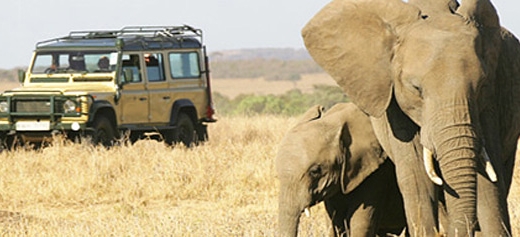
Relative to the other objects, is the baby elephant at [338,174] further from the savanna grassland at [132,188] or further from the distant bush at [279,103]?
the distant bush at [279,103]

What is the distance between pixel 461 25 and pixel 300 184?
180cm

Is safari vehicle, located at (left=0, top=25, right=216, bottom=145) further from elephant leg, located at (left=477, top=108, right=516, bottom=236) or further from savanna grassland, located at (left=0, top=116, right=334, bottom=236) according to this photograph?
elephant leg, located at (left=477, top=108, right=516, bottom=236)

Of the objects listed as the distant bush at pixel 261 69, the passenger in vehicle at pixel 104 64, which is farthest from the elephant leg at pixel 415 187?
the distant bush at pixel 261 69

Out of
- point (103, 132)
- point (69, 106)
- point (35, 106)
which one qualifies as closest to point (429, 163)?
point (69, 106)

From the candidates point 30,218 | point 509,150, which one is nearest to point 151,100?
point 30,218

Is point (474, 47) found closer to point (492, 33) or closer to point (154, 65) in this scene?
point (492, 33)

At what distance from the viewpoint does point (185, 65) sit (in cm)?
2402

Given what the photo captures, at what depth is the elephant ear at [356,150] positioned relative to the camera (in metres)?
9.76

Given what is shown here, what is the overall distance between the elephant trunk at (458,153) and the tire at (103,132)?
1305 centimetres

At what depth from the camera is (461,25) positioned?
8406mm

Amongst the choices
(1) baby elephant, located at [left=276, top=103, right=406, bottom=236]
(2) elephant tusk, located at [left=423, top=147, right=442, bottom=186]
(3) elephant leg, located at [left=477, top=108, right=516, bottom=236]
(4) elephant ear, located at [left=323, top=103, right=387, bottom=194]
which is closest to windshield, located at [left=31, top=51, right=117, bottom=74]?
(1) baby elephant, located at [left=276, top=103, right=406, bottom=236]

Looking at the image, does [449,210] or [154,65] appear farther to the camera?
[154,65]

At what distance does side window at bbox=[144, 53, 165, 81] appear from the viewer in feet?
75.1

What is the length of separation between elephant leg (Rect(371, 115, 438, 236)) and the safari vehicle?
38.9ft
